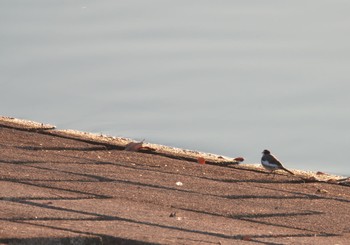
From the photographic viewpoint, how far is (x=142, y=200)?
6801mm

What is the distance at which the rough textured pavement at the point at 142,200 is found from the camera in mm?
5781

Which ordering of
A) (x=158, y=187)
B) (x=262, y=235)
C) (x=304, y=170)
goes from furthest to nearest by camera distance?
(x=304, y=170) < (x=158, y=187) < (x=262, y=235)

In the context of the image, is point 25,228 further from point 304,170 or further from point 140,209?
point 304,170

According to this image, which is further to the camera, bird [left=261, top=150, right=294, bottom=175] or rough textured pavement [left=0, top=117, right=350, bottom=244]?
bird [left=261, top=150, right=294, bottom=175]

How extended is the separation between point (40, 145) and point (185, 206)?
1791 mm

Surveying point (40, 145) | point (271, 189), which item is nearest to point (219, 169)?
point (271, 189)

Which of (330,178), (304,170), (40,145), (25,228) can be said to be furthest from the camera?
(304,170)

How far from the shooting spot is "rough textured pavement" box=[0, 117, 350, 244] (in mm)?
5781

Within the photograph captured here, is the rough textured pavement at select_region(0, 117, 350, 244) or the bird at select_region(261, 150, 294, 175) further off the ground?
the bird at select_region(261, 150, 294, 175)

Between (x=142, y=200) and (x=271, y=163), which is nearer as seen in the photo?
(x=142, y=200)

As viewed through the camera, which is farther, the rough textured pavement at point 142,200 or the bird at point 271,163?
the bird at point 271,163

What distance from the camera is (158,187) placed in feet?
23.8

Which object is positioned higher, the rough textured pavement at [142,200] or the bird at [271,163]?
the bird at [271,163]

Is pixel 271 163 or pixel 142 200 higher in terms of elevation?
pixel 271 163
